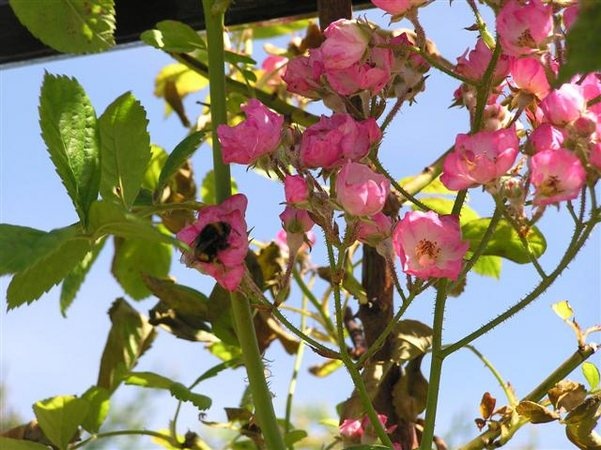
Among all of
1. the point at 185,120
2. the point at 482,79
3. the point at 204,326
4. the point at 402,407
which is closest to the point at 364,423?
the point at 402,407

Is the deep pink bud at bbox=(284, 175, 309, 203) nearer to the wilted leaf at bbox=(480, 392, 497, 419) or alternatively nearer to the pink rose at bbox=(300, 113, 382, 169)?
the pink rose at bbox=(300, 113, 382, 169)

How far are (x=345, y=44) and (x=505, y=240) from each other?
0.29 metres

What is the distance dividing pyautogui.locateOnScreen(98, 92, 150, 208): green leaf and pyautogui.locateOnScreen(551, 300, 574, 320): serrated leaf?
0.96 feet

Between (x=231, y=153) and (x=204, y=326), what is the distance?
0.34 m

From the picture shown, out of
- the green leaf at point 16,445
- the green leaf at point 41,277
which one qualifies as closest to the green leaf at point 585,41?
the green leaf at point 41,277

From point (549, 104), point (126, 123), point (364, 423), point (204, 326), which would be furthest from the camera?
point (204, 326)

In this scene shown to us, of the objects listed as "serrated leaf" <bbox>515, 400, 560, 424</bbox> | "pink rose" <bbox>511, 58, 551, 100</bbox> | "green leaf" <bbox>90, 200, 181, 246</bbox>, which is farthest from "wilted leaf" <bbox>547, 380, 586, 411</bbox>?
"green leaf" <bbox>90, 200, 181, 246</bbox>

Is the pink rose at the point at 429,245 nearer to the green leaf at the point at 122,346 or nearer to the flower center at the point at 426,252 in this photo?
the flower center at the point at 426,252

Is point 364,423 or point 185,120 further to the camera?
point 185,120

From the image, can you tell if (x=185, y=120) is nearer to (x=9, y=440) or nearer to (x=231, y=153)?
(x=9, y=440)

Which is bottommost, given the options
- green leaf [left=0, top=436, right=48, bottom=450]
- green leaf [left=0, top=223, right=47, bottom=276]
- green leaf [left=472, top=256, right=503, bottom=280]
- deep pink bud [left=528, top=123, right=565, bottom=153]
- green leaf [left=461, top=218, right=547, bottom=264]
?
green leaf [left=0, top=223, right=47, bottom=276]

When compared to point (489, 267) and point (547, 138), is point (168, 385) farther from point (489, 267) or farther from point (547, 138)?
point (547, 138)

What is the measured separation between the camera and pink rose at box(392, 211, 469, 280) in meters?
0.56

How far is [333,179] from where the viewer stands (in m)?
0.62
